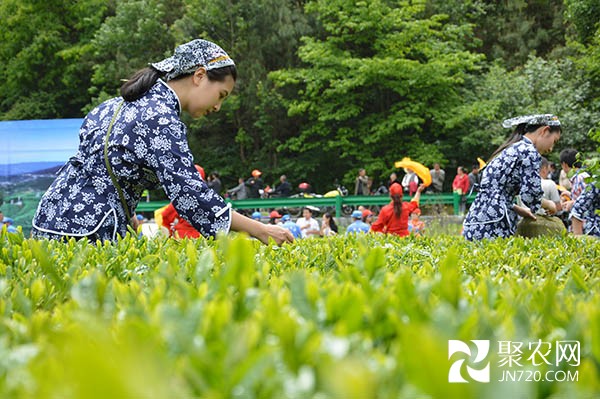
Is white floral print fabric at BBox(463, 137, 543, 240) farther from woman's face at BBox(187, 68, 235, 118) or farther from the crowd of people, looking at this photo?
woman's face at BBox(187, 68, 235, 118)

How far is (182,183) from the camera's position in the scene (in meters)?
3.60

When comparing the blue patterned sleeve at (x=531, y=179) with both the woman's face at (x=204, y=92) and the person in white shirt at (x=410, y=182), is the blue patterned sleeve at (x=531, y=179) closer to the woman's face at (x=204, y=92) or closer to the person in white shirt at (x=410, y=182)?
the woman's face at (x=204, y=92)

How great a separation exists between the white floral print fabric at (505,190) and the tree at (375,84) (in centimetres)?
2327

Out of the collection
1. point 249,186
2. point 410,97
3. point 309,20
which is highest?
point 309,20

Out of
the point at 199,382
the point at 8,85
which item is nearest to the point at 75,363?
the point at 199,382

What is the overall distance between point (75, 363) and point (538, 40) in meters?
36.0

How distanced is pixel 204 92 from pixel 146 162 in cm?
60

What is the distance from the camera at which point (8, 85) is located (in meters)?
37.3

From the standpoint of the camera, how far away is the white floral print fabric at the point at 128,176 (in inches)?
142

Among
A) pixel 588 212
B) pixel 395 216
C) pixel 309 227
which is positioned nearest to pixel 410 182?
pixel 309 227

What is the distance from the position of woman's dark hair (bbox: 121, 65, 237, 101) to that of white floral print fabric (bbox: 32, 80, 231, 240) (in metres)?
0.04

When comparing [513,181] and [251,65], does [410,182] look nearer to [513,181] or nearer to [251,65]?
[251,65]

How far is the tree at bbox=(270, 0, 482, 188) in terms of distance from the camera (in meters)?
29.9

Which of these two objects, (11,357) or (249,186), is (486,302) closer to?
(11,357)
